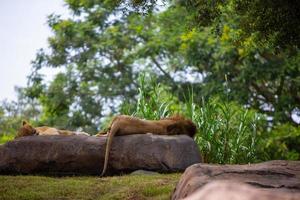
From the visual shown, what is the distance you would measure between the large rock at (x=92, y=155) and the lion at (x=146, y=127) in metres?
0.16

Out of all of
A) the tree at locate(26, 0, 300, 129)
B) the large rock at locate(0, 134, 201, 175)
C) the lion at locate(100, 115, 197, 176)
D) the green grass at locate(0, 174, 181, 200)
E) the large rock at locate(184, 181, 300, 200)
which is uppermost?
the tree at locate(26, 0, 300, 129)

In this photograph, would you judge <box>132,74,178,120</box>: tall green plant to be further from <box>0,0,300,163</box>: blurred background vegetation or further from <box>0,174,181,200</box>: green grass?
<box>0,174,181,200</box>: green grass

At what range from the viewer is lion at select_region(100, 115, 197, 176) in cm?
809

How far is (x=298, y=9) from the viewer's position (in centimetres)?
592

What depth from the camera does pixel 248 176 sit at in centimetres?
442

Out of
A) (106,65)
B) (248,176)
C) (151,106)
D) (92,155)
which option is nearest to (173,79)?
(106,65)

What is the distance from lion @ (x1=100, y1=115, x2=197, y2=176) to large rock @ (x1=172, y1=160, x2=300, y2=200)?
3162 mm

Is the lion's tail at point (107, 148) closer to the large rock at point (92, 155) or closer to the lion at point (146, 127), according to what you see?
the lion at point (146, 127)

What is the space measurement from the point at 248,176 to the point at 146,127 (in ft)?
13.8

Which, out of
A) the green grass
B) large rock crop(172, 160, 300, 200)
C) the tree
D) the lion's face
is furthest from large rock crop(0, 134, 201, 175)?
the tree

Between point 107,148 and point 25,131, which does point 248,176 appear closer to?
point 107,148

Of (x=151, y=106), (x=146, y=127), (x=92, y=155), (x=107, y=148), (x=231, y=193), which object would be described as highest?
(x=151, y=106)

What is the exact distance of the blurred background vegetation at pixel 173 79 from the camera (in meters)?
10.3

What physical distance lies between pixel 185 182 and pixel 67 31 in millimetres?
14756
